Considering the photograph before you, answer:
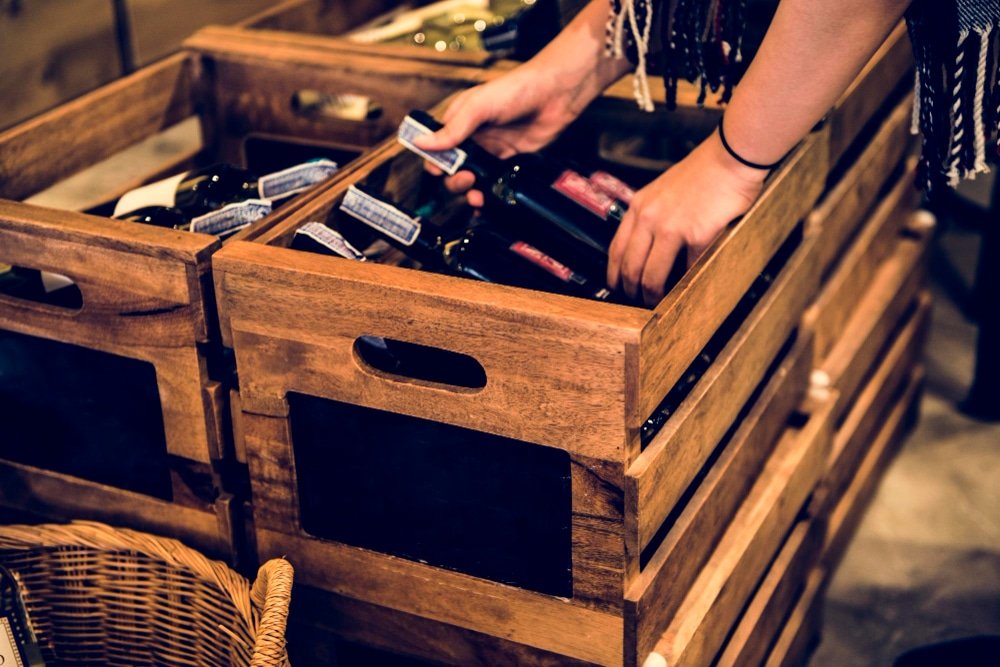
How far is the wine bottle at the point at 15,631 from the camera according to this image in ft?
3.84

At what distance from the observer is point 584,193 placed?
1355mm

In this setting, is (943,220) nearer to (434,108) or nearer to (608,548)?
(434,108)

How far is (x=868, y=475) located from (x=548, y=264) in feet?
3.34

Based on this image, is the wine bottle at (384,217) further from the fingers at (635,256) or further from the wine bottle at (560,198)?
the fingers at (635,256)

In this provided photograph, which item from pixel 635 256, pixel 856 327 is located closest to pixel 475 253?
pixel 635 256

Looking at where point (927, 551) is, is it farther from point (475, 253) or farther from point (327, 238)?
point (327, 238)

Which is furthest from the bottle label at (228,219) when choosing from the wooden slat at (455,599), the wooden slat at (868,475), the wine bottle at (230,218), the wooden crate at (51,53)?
the wooden crate at (51,53)

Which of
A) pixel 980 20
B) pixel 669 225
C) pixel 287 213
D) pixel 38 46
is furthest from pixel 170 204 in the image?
pixel 38 46

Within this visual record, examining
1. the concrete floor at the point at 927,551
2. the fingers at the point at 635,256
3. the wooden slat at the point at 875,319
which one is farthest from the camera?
the concrete floor at the point at 927,551

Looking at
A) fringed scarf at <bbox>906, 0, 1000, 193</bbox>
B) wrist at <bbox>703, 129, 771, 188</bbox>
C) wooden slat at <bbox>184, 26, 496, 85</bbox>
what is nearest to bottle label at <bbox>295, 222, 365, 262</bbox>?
wrist at <bbox>703, 129, 771, 188</bbox>

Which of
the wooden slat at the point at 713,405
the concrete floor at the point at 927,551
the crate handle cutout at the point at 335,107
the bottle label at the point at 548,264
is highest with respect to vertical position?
the bottle label at the point at 548,264

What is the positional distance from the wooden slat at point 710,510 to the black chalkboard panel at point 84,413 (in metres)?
0.52

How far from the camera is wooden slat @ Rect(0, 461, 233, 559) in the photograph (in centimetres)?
132

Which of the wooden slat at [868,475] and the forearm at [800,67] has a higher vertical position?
the forearm at [800,67]
